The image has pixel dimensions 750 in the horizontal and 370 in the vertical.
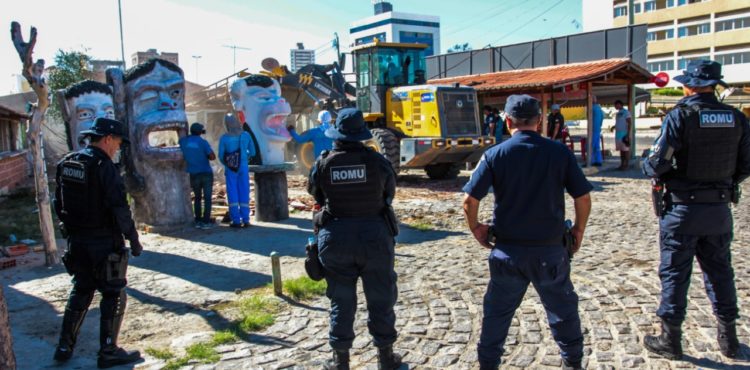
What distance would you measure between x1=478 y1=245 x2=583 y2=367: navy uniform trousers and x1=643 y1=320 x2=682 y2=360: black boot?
0.90 meters

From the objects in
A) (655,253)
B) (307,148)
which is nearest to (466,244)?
(655,253)

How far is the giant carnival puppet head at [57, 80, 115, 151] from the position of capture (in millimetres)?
8273

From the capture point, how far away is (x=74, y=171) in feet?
13.3

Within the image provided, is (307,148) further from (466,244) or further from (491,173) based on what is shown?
(491,173)

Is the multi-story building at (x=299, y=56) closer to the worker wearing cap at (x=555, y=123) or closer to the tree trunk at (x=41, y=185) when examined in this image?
the worker wearing cap at (x=555, y=123)

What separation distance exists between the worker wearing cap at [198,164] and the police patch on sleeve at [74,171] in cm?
445

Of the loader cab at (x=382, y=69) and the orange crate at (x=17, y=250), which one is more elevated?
the loader cab at (x=382, y=69)

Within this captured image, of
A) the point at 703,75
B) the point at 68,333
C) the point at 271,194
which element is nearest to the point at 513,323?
the point at 703,75

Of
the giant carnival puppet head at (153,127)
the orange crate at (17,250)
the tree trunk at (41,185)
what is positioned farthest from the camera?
the giant carnival puppet head at (153,127)

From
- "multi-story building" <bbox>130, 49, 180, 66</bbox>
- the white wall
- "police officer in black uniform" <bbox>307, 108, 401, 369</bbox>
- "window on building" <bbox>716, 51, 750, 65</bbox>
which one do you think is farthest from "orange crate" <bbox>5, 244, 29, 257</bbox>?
the white wall

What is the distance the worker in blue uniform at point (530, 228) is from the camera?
10.8 feet

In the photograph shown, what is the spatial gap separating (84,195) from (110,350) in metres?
1.08

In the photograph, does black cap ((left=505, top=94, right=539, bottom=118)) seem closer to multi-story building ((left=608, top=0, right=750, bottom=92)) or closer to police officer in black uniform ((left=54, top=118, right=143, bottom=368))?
police officer in black uniform ((left=54, top=118, right=143, bottom=368))

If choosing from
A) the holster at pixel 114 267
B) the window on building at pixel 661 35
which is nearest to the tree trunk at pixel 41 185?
the holster at pixel 114 267
